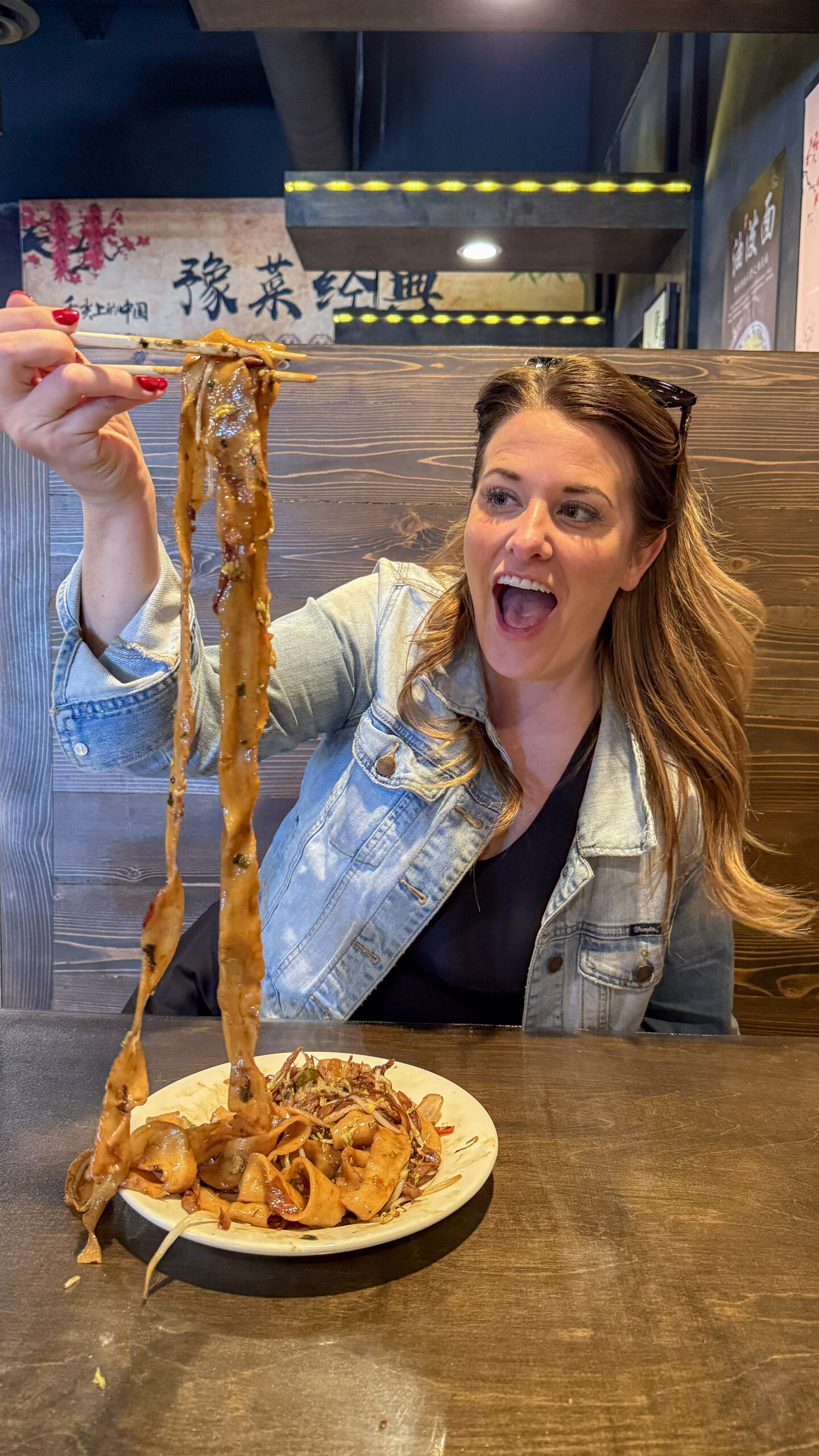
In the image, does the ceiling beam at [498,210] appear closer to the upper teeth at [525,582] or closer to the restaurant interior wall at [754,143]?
the restaurant interior wall at [754,143]

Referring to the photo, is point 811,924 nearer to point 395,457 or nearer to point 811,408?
point 811,408

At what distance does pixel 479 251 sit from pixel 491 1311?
4217 millimetres

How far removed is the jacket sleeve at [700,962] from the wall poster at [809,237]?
1662mm

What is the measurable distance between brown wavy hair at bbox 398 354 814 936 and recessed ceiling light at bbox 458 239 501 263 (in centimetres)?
270

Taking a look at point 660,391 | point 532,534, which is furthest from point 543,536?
point 660,391

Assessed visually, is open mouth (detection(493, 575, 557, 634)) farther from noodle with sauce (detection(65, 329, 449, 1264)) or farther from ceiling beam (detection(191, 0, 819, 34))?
ceiling beam (detection(191, 0, 819, 34))

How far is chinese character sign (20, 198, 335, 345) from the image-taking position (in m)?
5.21

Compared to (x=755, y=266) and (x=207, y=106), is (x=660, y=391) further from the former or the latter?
(x=207, y=106)

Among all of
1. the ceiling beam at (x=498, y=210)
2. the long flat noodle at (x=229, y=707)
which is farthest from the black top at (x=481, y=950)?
the ceiling beam at (x=498, y=210)

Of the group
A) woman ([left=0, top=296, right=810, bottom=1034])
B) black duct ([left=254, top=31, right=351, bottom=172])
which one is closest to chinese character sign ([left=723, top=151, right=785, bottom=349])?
black duct ([left=254, top=31, right=351, bottom=172])

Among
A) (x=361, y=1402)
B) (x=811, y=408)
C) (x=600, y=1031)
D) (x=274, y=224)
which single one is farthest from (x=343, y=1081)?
(x=274, y=224)

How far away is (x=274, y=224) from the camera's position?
5.23 metres

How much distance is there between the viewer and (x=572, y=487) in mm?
1518

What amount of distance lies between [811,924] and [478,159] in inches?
188
